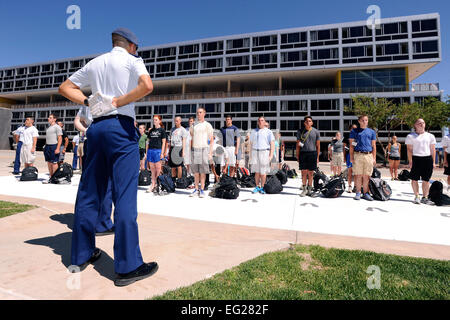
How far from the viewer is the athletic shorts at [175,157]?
7617 millimetres

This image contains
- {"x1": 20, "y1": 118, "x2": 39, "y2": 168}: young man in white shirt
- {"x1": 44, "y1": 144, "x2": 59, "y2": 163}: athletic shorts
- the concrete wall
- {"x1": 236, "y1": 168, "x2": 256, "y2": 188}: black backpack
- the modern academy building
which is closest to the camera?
{"x1": 44, "y1": 144, "x2": 59, "y2": 163}: athletic shorts

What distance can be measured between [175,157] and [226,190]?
253cm

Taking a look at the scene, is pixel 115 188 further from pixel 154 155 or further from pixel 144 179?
pixel 144 179

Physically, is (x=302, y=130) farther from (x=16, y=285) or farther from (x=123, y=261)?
(x=16, y=285)

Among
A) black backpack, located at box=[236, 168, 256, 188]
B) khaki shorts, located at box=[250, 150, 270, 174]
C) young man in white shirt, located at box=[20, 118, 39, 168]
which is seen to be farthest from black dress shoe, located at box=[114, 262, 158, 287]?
young man in white shirt, located at box=[20, 118, 39, 168]

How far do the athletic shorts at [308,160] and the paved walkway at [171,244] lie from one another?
1.76m

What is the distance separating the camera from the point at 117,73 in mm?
1994

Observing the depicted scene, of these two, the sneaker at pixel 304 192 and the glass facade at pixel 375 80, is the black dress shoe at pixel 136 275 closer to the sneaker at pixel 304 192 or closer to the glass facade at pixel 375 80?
the sneaker at pixel 304 192

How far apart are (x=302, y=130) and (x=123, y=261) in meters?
6.01

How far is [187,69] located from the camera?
39.5m

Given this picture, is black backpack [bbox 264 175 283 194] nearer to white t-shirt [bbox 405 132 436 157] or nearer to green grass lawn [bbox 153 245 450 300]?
white t-shirt [bbox 405 132 436 157]

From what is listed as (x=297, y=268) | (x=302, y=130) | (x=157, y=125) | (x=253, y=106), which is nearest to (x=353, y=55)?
(x=253, y=106)

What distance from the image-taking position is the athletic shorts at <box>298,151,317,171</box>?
21.0 feet

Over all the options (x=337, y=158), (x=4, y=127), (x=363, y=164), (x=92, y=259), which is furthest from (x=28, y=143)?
(x=4, y=127)
